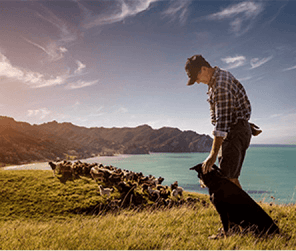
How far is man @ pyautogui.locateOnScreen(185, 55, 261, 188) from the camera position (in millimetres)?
4031

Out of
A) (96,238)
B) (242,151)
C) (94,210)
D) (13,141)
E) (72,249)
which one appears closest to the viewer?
(72,249)

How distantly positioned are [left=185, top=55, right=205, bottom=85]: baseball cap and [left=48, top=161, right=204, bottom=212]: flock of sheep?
5355mm

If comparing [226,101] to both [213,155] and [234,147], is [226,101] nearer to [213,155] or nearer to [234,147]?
[234,147]

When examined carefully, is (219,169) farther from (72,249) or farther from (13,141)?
(13,141)

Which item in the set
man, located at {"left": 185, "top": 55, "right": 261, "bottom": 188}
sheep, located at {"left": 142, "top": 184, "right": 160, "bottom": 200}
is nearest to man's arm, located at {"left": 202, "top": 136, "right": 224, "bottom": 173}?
man, located at {"left": 185, "top": 55, "right": 261, "bottom": 188}

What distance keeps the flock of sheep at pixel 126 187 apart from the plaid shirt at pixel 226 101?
204 inches

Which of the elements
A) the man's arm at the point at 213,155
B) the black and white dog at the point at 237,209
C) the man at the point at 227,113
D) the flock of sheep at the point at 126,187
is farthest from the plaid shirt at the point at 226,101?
the flock of sheep at the point at 126,187

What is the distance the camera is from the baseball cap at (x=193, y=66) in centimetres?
433

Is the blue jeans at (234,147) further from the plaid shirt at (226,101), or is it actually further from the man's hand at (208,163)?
the man's hand at (208,163)

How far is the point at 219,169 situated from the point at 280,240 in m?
1.57

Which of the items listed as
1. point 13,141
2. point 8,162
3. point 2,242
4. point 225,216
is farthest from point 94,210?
point 13,141

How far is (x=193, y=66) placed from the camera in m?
4.34

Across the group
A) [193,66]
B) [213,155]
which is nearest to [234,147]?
[213,155]

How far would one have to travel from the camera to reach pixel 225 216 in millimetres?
4117
